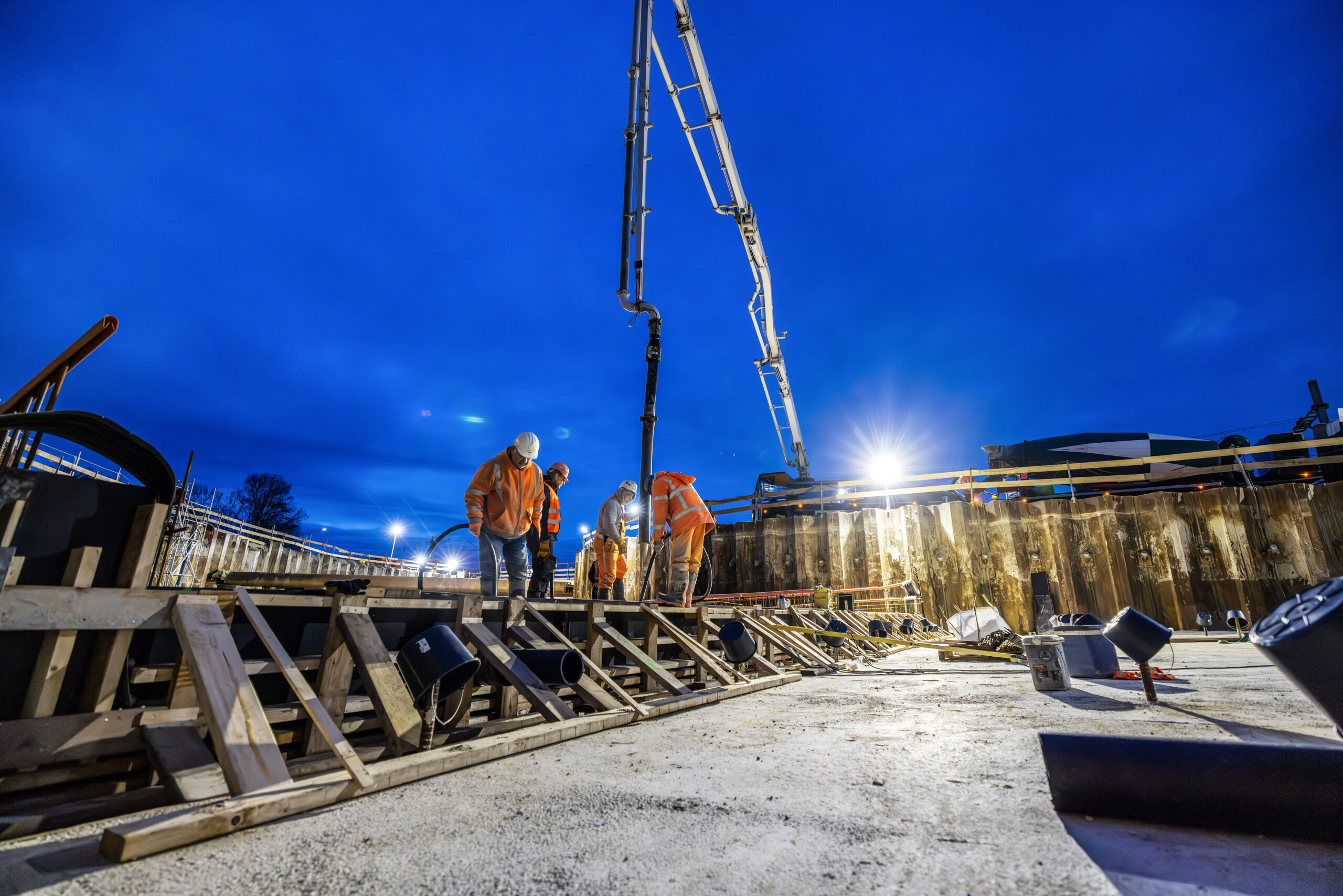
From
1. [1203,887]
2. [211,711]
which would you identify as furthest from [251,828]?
[1203,887]

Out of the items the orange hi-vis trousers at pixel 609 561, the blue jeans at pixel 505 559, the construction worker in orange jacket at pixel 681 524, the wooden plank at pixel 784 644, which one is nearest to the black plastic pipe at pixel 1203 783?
the blue jeans at pixel 505 559

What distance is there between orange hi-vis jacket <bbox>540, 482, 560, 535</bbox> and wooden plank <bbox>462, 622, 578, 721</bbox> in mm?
3834

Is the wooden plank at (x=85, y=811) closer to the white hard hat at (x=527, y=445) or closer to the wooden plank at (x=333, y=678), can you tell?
the wooden plank at (x=333, y=678)

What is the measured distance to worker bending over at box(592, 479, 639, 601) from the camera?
7.74 meters

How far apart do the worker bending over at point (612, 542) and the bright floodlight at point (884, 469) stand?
9944 millimetres

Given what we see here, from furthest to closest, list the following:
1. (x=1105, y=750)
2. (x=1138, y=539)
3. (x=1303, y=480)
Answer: (x=1303, y=480)
(x=1138, y=539)
(x=1105, y=750)

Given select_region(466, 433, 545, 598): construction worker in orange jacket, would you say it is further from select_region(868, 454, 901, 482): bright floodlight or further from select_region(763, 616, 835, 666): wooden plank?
select_region(868, 454, 901, 482): bright floodlight

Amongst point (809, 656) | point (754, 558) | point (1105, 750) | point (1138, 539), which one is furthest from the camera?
point (754, 558)

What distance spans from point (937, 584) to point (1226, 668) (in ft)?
25.4

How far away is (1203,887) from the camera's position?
A: 137 centimetres

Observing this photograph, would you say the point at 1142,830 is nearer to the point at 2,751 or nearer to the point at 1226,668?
the point at 2,751

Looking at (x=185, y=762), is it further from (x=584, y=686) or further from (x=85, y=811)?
(x=584, y=686)

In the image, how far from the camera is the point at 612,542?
314 inches

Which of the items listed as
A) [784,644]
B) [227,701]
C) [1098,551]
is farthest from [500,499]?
[1098,551]
